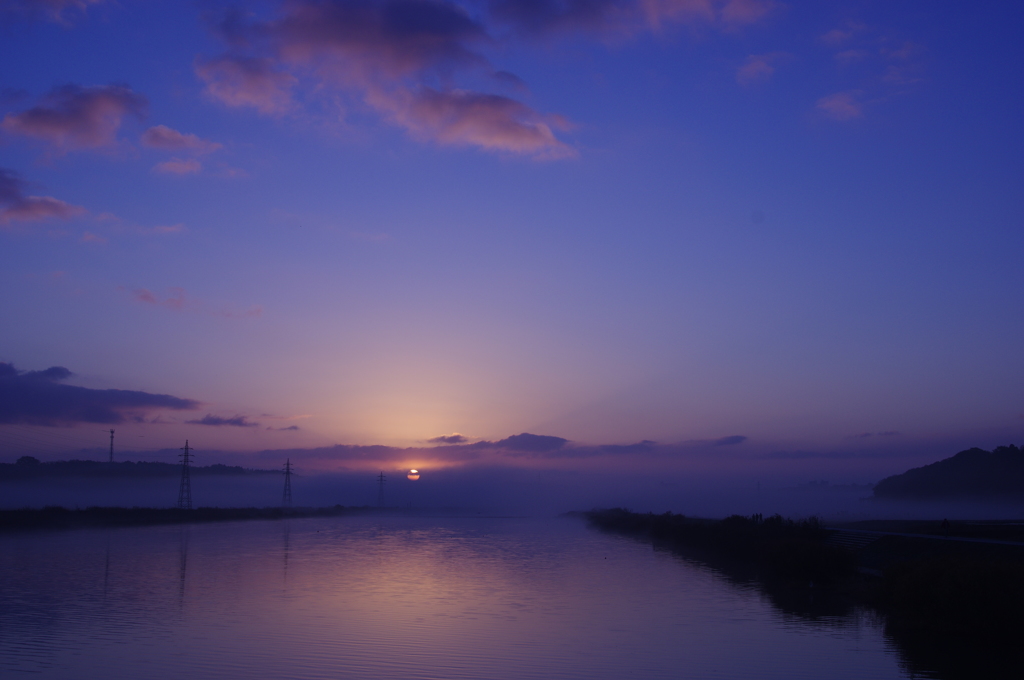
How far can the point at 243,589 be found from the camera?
26156mm

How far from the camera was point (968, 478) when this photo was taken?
502 feet

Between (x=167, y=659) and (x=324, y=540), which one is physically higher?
(x=167, y=659)

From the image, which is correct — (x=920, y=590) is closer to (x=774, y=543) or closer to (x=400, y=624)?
(x=400, y=624)

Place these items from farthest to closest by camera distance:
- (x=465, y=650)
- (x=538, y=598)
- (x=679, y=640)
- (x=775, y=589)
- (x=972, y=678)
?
(x=775, y=589) < (x=538, y=598) < (x=679, y=640) < (x=465, y=650) < (x=972, y=678)

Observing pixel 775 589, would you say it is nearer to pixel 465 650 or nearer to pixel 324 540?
pixel 465 650

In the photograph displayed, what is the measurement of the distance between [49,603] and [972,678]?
23.3 metres

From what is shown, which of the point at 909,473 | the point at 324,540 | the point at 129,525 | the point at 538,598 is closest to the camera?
the point at 538,598

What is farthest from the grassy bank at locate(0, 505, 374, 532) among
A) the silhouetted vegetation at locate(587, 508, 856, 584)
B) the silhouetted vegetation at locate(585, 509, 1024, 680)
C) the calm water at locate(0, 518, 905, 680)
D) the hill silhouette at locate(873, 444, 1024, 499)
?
the hill silhouette at locate(873, 444, 1024, 499)

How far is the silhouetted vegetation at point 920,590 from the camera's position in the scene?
54.0ft

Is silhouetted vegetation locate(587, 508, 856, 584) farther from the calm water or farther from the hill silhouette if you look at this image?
the hill silhouette

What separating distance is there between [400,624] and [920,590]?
45.0ft

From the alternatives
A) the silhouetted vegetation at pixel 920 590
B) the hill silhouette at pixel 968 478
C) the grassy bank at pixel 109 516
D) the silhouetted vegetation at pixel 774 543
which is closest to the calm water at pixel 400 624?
the silhouetted vegetation at pixel 920 590

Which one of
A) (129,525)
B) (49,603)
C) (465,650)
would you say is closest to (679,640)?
(465,650)

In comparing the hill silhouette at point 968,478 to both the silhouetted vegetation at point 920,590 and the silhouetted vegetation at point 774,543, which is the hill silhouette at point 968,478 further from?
the silhouetted vegetation at point 920,590
